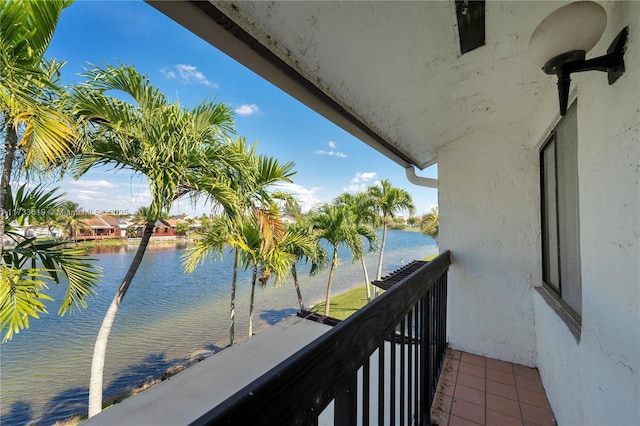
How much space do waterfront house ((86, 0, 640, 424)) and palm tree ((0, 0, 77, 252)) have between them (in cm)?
313

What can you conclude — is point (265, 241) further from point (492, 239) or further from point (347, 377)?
point (347, 377)

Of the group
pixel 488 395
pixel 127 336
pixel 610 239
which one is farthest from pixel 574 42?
pixel 127 336

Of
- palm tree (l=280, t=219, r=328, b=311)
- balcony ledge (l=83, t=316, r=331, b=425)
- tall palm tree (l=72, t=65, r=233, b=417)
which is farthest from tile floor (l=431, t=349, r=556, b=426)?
palm tree (l=280, t=219, r=328, b=311)

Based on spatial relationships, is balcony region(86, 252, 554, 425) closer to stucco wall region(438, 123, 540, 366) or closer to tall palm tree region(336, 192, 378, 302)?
stucco wall region(438, 123, 540, 366)

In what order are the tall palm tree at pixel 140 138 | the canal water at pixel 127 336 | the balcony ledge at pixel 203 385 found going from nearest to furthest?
the balcony ledge at pixel 203 385
the tall palm tree at pixel 140 138
the canal water at pixel 127 336

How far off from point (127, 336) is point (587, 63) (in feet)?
41.8

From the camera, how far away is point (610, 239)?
3.31 ft

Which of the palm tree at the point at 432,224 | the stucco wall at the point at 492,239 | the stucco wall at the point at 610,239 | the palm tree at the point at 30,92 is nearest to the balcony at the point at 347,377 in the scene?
the stucco wall at the point at 492,239

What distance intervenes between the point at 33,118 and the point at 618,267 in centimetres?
461

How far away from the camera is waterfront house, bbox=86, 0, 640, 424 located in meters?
0.91

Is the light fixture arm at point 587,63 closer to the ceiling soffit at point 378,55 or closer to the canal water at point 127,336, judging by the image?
the ceiling soffit at point 378,55

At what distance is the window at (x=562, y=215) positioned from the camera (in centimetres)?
158

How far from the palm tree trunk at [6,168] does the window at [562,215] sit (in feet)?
16.8

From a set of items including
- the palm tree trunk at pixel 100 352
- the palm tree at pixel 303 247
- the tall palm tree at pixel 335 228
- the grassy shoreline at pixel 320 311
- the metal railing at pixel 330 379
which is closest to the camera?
the metal railing at pixel 330 379
